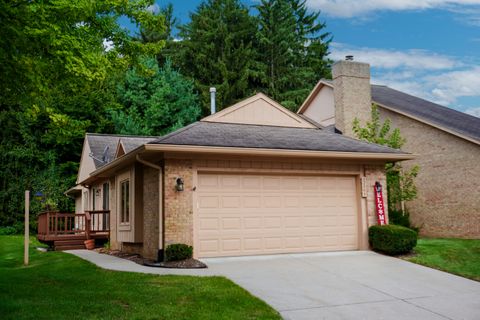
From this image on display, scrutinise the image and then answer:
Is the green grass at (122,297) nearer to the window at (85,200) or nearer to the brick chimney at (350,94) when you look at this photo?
the brick chimney at (350,94)

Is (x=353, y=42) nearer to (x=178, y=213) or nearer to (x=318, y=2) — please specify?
(x=318, y=2)

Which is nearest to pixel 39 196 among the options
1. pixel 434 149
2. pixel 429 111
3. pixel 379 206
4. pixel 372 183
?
pixel 372 183

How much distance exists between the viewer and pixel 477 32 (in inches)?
893

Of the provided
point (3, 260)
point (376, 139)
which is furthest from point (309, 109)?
point (3, 260)

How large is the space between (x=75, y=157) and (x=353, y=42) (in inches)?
787

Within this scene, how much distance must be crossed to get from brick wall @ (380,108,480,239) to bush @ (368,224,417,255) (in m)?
5.62

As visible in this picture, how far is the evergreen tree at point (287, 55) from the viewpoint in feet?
117

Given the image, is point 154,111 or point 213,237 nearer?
point 213,237

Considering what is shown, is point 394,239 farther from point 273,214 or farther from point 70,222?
point 70,222

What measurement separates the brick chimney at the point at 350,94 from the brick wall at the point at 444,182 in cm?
195

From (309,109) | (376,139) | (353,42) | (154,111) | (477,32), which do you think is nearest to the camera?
(376,139)

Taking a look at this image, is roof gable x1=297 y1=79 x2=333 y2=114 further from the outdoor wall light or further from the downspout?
the outdoor wall light

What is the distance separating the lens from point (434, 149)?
1833 cm

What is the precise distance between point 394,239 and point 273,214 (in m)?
3.10
